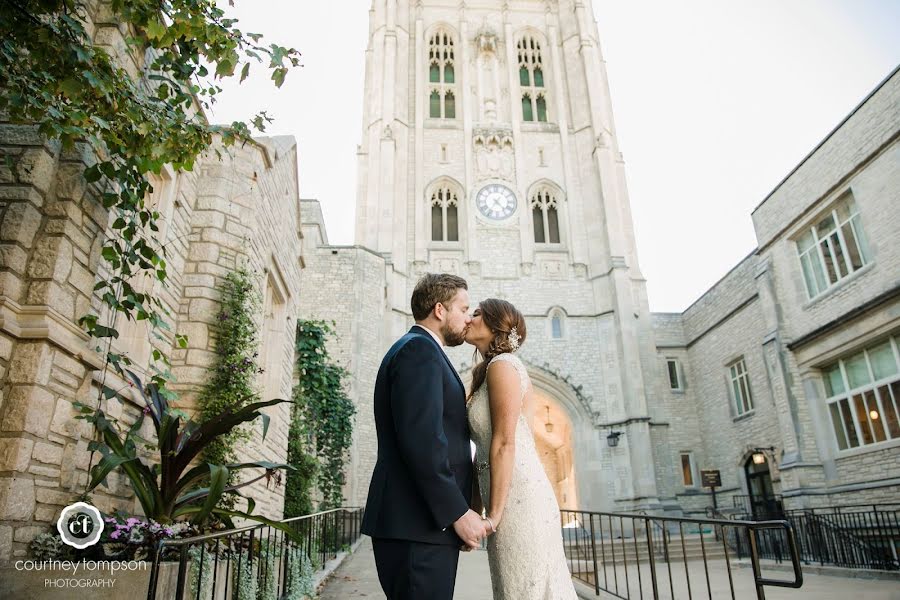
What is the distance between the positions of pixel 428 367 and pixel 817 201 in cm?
1348

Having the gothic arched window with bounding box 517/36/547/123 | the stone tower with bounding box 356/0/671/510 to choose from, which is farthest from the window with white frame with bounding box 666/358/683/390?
the gothic arched window with bounding box 517/36/547/123

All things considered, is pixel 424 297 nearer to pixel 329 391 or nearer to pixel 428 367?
pixel 428 367

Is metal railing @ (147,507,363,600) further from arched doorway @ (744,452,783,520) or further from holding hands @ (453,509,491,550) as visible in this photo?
arched doorway @ (744,452,783,520)

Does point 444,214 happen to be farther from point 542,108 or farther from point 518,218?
point 542,108

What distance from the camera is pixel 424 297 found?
8.51 ft

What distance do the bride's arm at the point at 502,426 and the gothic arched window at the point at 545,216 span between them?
19.4 meters

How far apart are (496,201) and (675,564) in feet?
46.9

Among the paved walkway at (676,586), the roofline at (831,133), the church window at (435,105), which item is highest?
the church window at (435,105)

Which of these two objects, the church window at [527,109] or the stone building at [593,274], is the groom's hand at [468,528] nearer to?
the stone building at [593,274]

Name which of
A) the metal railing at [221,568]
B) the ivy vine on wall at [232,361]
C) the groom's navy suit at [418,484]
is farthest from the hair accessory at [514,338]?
the ivy vine on wall at [232,361]

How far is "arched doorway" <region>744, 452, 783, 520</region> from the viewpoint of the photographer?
Answer: 1548 cm

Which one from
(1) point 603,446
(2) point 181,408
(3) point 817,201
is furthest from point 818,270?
(2) point 181,408

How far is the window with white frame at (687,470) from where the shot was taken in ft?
65.9

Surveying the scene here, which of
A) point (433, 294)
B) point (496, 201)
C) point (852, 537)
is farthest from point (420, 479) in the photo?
point (496, 201)
